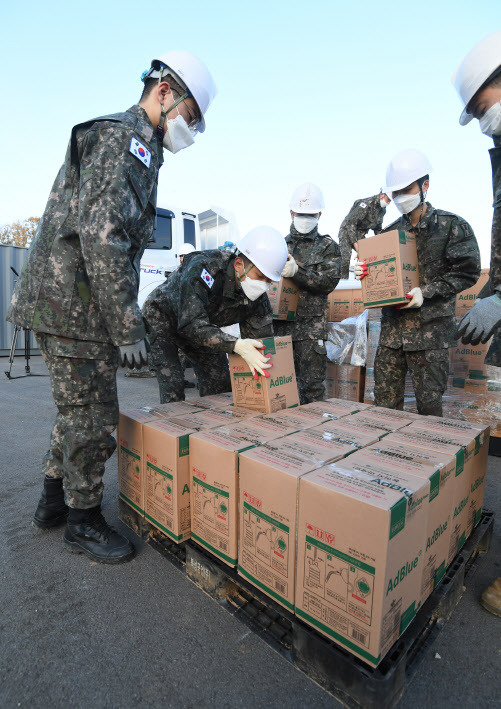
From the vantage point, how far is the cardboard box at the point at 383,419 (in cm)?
168

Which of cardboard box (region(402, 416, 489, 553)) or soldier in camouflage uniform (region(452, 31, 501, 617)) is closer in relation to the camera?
cardboard box (region(402, 416, 489, 553))

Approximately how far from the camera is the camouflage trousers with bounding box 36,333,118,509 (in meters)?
1.60

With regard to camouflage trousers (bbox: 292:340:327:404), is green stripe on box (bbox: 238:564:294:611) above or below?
below

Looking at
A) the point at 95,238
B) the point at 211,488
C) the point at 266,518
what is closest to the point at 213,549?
the point at 211,488

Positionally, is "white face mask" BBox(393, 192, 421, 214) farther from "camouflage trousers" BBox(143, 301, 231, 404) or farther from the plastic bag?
"camouflage trousers" BBox(143, 301, 231, 404)

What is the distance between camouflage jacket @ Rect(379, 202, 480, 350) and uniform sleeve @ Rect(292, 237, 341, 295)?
0.79 metres

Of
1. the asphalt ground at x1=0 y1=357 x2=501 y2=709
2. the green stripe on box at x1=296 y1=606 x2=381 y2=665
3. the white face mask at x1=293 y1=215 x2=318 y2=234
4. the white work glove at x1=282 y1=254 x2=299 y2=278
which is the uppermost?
the white face mask at x1=293 y1=215 x2=318 y2=234

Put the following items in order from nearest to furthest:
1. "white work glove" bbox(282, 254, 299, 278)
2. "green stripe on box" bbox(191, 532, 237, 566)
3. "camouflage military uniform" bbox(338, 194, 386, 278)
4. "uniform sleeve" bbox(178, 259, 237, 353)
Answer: "green stripe on box" bbox(191, 532, 237, 566), "uniform sleeve" bbox(178, 259, 237, 353), "white work glove" bbox(282, 254, 299, 278), "camouflage military uniform" bbox(338, 194, 386, 278)

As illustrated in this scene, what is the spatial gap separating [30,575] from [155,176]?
1.74 meters

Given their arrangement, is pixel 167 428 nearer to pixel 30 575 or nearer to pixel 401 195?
pixel 30 575

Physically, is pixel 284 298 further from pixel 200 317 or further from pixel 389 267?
pixel 200 317

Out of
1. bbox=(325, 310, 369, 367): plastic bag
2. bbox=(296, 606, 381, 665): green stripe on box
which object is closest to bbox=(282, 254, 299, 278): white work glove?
bbox=(325, 310, 369, 367): plastic bag

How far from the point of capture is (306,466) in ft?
4.00

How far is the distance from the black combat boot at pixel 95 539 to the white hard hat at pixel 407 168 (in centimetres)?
247
